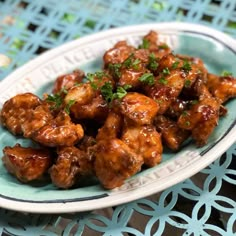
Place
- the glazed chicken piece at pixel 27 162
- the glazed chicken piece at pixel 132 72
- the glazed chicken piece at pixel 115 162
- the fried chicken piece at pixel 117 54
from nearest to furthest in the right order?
the glazed chicken piece at pixel 115 162, the glazed chicken piece at pixel 27 162, the glazed chicken piece at pixel 132 72, the fried chicken piece at pixel 117 54

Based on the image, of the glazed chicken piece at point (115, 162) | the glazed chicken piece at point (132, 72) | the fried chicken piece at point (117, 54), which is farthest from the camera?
the fried chicken piece at point (117, 54)

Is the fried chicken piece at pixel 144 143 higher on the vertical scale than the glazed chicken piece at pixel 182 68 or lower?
lower

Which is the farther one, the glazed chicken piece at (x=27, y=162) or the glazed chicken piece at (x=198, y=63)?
the glazed chicken piece at (x=198, y=63)

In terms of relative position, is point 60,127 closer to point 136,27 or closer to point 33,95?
point 33,95

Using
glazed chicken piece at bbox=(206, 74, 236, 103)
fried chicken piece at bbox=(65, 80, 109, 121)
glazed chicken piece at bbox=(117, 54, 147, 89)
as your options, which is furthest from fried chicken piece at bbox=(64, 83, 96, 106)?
glazed chicken piece at bbox=(206, 74, 236, 103)

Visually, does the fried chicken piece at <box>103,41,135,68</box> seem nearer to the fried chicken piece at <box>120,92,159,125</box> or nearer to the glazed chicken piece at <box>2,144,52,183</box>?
the fried chicken piece at <box>120,92,159,125</box>

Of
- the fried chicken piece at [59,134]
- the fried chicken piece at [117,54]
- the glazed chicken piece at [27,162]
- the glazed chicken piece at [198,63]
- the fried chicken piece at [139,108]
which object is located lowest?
the glazed chicken piece at [27,162]

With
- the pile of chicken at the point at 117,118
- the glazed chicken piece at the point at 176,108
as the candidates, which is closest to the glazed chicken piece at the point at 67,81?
the pile of chicken at the point at 117,118

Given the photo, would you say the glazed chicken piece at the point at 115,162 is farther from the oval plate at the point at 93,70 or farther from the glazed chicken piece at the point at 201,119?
the glazed chicken piece at the point at 201,119

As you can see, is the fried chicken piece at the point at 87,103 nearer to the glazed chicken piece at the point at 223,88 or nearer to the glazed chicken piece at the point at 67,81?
the glazed chicken piece at the point at 67,81
